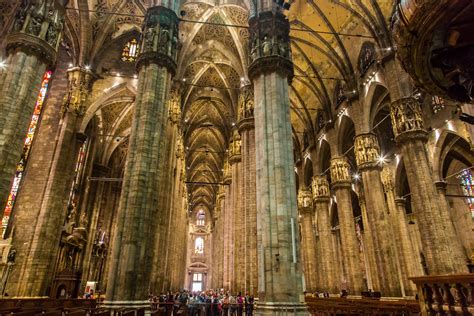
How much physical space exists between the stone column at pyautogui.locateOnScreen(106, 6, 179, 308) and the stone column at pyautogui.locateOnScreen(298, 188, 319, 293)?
18485mm

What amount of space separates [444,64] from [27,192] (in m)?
17.4

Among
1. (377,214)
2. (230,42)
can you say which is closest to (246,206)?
(377,214)

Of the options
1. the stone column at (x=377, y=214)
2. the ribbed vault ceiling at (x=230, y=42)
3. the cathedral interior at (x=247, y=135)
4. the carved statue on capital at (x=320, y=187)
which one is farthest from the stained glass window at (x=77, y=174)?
the stone column at (x=377, y=214)

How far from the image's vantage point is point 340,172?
861 inches

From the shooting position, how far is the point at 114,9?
17.8m

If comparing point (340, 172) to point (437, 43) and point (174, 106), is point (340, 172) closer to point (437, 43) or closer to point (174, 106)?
point (174, 106)

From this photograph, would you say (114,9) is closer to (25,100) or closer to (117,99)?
(117,99)

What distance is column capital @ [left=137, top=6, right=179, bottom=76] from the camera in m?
11.7

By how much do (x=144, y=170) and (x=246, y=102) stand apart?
9593 millimetres

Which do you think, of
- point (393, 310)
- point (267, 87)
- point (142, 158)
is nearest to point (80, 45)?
point (142, 158)

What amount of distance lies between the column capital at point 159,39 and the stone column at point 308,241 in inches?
768

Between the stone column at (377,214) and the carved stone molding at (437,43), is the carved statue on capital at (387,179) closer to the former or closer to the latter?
the stone column at (377,214)

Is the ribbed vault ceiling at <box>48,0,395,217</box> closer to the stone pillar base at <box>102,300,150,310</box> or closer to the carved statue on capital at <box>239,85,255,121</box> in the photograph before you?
the carved statue on capital at <box>239,85,255,121</box>

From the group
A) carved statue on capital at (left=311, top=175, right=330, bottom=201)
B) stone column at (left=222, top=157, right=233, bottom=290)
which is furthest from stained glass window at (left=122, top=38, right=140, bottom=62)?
carved statue on capital at (left=311, top=175, right=330, bottom=201)
